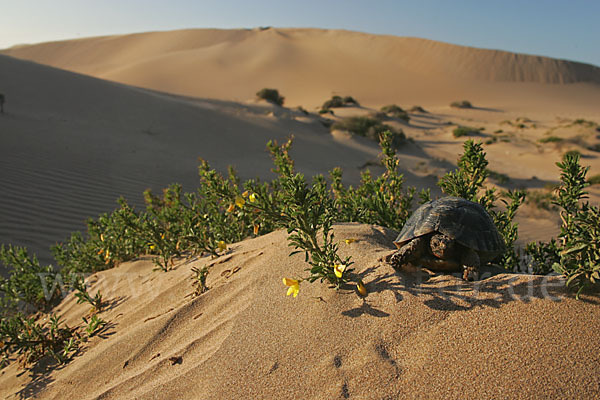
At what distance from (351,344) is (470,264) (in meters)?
0.79

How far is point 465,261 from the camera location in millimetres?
2025

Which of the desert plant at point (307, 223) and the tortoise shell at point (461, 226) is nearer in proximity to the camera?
the desert plant at point (307, 223)

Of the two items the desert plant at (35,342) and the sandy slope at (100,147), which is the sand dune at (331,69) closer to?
the sandy slope at (100,147)

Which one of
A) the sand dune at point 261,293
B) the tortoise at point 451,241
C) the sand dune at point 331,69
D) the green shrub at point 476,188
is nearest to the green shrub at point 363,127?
the sand dune at point 261,293

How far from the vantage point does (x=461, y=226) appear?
2076 mm

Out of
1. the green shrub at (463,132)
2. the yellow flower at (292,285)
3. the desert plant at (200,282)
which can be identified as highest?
the green shrub at (463,132)

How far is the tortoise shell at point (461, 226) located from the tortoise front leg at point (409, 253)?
0.06 metres

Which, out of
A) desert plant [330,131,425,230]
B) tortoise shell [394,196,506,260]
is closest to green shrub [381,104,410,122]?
desert plant [330,131,425,230]

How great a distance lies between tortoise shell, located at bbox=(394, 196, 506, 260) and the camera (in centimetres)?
204

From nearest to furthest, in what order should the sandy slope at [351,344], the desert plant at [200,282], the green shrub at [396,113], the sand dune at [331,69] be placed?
1. the sandy slope at [351,344]
2. the desert plant at [200,282]
3. the green shrub at [396,113]
4. the sand dune at [331,69]

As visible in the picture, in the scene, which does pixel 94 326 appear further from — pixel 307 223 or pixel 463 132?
pixel 463 132

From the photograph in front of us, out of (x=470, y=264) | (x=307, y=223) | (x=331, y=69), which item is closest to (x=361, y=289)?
(x=307, y=223)

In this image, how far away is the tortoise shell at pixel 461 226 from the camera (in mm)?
2045

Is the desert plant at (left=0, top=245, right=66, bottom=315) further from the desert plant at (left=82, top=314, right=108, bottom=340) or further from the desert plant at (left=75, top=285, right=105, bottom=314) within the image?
the desert plant at (left=82, top=314, right=108, bottom=340)
